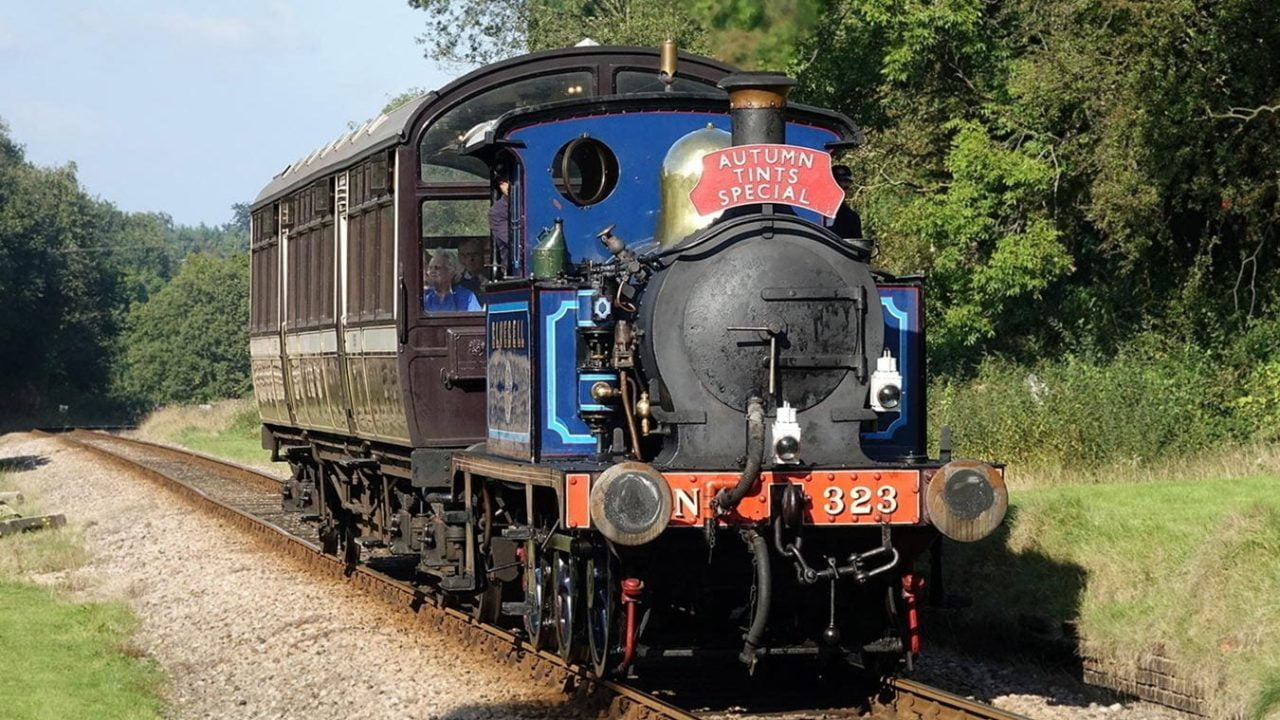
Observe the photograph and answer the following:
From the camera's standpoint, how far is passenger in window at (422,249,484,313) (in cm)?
1213

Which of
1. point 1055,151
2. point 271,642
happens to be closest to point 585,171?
point 271,642

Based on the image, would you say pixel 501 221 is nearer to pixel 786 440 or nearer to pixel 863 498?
pixel 786 440

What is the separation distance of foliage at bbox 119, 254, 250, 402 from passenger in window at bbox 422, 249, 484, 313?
6359 centimetres

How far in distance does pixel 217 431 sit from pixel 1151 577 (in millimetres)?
38886

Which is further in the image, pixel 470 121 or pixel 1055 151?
pixel 1055 151

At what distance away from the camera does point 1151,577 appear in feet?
38.1

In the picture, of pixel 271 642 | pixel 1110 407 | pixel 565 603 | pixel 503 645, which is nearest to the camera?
pixel 565 603

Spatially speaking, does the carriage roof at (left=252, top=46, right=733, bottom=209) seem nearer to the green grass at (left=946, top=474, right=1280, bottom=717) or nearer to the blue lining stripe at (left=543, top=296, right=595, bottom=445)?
the blue lining stripe at (left=543, top=296, right=595, bottom=445)

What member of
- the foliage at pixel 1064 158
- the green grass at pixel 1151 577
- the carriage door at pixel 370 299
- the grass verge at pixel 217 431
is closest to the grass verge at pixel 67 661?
the carriage door at pixel 370 299

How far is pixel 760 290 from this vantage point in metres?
8.83

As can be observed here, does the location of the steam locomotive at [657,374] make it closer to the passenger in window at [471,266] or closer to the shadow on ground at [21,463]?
the passenger in window at [471,266]

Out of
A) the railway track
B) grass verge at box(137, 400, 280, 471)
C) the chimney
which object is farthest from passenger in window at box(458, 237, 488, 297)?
grass verge at box(137, 400, 280, 471)

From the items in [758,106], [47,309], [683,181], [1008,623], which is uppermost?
[47,309]

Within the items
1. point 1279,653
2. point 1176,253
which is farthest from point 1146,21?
point 1279,653
